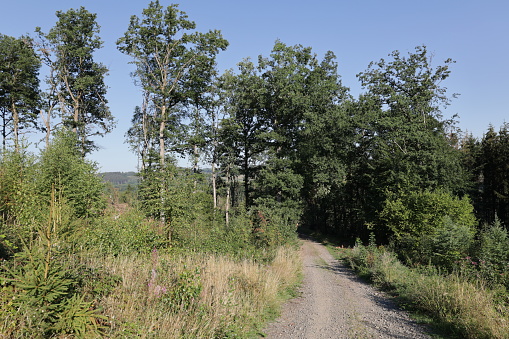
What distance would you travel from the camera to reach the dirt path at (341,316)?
275 inches

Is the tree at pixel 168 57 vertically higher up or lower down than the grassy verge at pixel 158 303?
higher up

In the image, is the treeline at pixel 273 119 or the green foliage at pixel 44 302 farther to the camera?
the treeline at pixel 273 119

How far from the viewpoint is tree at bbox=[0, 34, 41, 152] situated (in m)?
27.3

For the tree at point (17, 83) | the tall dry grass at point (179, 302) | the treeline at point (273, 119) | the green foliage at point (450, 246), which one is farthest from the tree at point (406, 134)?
the tree at point (17, 83)

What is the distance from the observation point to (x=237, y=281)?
27.1ft

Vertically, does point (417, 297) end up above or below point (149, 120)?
below

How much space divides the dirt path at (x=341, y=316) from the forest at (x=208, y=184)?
829 millimetres

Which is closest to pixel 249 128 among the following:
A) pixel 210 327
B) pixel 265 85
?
pixel 265 85

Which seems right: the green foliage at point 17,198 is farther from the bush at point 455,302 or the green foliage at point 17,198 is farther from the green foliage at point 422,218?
the green foliage at point 422,218

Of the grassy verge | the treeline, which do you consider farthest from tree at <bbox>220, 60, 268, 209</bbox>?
the grassy verge

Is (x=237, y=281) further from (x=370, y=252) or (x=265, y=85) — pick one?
(x=265, y=85)

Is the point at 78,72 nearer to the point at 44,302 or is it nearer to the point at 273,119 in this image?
the point at 273,119

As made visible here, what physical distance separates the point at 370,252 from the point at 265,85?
65.4 ft

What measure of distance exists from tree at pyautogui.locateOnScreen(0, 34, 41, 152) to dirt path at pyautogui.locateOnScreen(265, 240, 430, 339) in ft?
96.1
